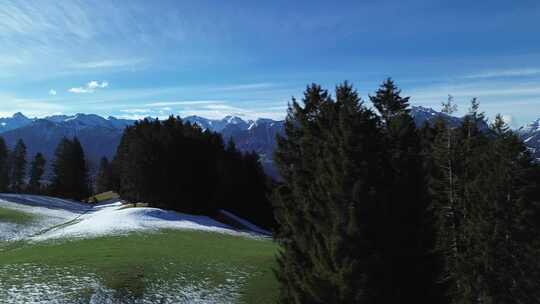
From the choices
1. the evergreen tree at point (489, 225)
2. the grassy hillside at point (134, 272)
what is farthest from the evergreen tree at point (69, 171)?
the evergreen tree at point (489, 225)

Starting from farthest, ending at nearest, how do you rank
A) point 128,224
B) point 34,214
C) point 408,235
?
point 34,214 < point 128,224 < point 408,235

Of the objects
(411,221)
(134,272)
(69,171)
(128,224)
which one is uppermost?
(69,171)

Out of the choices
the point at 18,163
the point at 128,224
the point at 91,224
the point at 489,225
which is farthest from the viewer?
the point at 18,163

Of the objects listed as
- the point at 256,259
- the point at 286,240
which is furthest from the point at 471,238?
the point at 256,259

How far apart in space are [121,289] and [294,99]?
49.3 feet

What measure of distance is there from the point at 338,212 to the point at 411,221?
4676 millimetres

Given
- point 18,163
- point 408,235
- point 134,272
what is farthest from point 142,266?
point 18,163

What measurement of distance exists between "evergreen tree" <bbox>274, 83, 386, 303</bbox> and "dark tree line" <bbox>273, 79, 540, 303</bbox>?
0.16 ft

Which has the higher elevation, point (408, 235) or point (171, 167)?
point (171, 167)

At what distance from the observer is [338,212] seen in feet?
64.7

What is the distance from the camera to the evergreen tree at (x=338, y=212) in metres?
19.5

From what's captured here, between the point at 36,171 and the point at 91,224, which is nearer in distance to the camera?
the point at 91,224

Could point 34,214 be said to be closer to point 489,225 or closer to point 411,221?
point 411,221

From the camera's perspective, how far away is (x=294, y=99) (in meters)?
28.2
